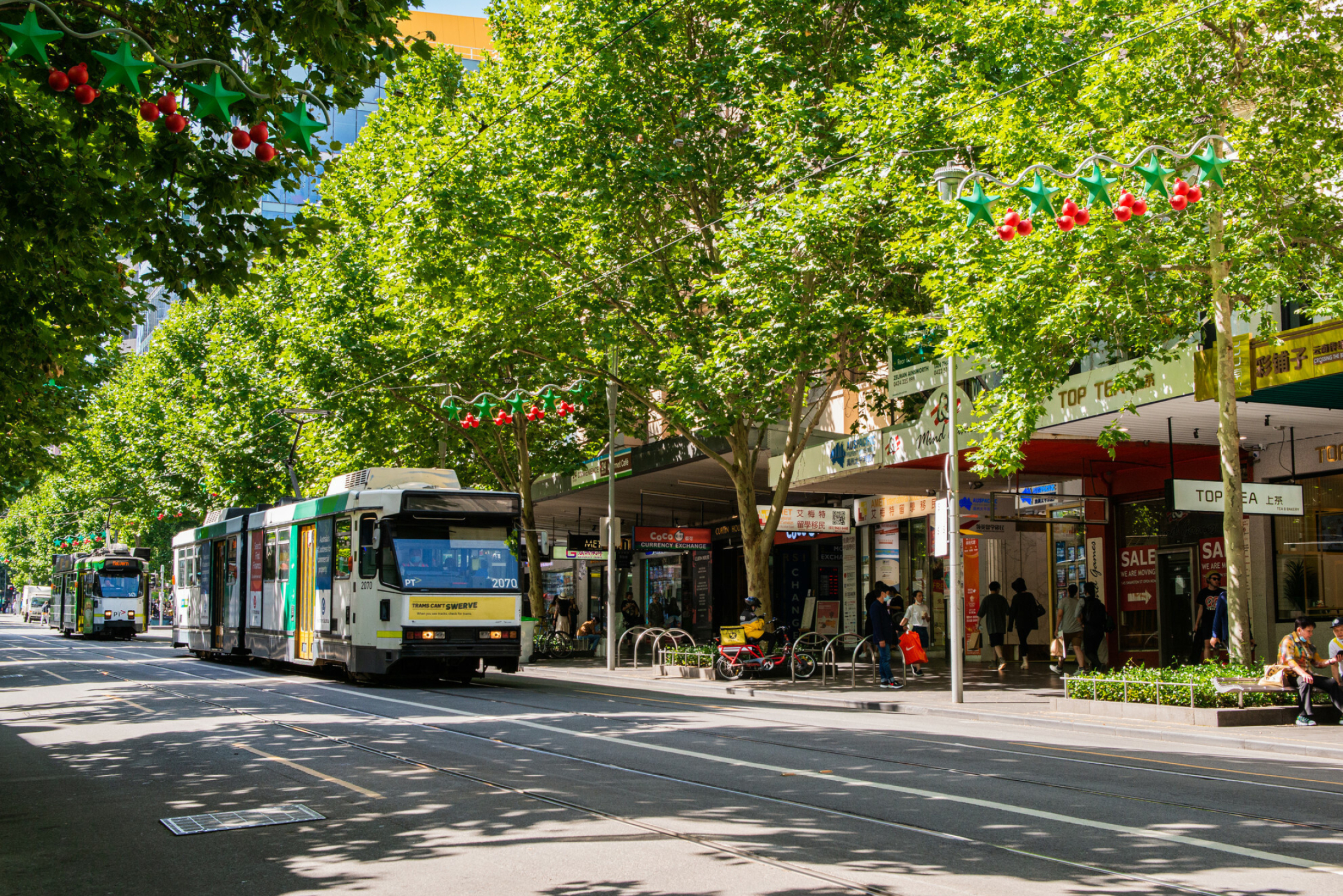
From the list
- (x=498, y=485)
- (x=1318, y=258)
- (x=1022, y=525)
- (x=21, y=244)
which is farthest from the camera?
(x=498, y=485)

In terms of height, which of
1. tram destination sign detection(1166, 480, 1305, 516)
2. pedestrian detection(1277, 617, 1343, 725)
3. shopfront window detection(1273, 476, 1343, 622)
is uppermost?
tram destination sign detection(1166, 480, 1305, 516)

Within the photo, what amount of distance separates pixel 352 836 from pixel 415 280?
17156mm

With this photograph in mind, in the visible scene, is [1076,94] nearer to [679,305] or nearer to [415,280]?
[679,305]

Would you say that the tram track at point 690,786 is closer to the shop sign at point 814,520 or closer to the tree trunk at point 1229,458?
the tree trunk at point 1229,458

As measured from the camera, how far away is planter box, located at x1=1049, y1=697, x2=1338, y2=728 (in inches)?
587

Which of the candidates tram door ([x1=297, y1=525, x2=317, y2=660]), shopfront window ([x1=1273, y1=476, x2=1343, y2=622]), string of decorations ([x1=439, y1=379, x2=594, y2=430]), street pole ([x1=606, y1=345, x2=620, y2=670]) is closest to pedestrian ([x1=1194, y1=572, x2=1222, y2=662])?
shopfront window ([x1=1273, y1=476, x2=1343, y2=622])

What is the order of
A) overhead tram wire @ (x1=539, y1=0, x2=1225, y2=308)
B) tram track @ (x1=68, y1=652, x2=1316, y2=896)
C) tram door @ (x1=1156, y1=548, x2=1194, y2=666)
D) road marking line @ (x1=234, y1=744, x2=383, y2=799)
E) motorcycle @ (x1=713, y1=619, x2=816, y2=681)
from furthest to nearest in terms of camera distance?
1. motorcycle @ (x1=713, y1=619, x2=816, y2=681)
2. tram door @ (x1=1156, y1=548, x2=1194, y2=666)
3. overhead tram wire @ (x1=539, y1=0, x2=1225, y2=308)
4. road marking line @ (x1=234, y1=744, x2=383, y2=799)
5. tram track @ (x1=68, y1=652, x2=1316, y2=896)

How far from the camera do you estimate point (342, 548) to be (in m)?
22.0

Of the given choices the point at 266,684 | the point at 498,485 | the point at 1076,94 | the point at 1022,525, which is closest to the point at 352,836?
the point at 1076,94

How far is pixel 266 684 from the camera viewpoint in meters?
23.2

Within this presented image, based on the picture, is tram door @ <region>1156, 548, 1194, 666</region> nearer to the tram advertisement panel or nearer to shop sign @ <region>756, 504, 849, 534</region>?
shop sign @ <region>756, 504, 849, 534</region>

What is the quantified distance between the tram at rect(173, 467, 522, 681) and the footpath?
3480 mm

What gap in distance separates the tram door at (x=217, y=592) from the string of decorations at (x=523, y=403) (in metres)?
6.89

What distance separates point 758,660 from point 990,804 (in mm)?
14531
